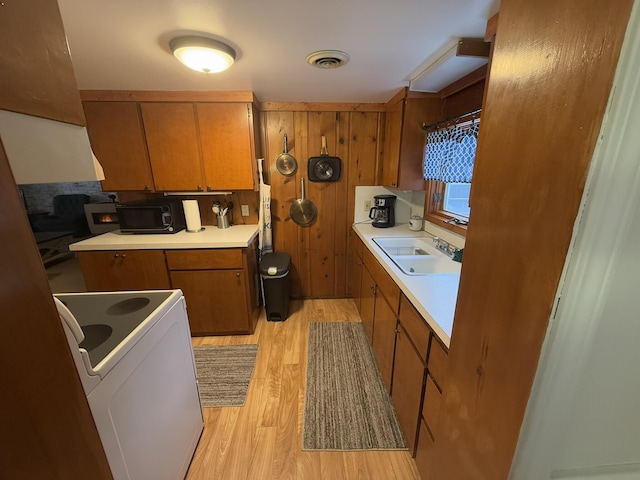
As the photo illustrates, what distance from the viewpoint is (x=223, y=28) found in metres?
1.16

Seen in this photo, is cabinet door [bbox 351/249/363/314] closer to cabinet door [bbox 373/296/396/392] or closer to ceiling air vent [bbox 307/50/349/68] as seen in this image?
cabinet door [bbox 373/296/396/392]

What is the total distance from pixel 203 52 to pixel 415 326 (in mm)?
1732

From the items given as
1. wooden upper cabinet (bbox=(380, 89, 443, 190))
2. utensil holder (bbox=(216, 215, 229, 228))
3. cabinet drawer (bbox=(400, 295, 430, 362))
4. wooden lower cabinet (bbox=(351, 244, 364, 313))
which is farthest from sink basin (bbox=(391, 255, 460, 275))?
utensil holder (bbox=(216, 215, 229, 228))

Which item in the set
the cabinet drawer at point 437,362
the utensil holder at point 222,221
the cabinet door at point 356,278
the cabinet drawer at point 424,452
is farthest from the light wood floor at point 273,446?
the utensil holder at point 222,221

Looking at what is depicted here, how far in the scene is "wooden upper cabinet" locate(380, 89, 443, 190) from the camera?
208 centimetres

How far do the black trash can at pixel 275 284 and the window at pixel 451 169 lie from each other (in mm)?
A: 1503

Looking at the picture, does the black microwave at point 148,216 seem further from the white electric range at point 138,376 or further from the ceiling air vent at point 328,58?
the ceiling air vent at point 328,58

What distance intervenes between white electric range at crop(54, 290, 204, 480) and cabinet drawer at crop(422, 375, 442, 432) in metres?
1.17

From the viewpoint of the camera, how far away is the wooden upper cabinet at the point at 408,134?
208cm

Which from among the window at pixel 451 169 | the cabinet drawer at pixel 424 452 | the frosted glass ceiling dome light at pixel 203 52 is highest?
the frosted glass ceiling dome light at pixel 203 52

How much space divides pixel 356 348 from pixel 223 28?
7.67 ft

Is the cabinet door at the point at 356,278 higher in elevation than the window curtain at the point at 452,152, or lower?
lower

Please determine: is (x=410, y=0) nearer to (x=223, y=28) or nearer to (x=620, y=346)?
(x=223, y=28)

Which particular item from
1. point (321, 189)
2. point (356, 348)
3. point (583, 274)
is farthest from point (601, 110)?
point (321, 189)
